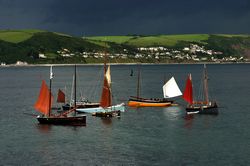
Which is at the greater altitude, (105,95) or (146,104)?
(105,95)

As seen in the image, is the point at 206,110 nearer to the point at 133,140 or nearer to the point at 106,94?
the point at 106,94

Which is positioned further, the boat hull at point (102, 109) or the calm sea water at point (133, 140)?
the boat hull at point (102, 109)

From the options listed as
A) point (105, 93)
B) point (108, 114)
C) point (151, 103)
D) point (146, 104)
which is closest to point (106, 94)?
point (105, 93)

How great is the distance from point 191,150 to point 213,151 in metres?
3.18

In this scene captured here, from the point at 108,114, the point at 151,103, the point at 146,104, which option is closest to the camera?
the point at 108,114

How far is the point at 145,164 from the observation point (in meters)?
67.1

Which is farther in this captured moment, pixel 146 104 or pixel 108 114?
pixel 146 104

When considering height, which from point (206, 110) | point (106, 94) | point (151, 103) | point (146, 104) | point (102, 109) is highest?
point (106, 94)

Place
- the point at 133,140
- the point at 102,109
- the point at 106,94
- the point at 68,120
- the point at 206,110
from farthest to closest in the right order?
1. the point at 206,110
2. the point at 102,109
3. the point at 106,94
4. the point at 68,120
5. the point at 133,140

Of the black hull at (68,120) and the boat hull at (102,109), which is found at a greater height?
the boat hull at (102,109)

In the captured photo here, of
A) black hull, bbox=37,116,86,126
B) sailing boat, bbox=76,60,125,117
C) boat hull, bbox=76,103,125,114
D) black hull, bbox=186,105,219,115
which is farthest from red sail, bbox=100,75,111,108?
black hull, bbox=186,105,219,115

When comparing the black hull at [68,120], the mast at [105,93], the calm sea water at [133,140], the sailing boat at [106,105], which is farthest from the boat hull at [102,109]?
the black hull at [68,120]

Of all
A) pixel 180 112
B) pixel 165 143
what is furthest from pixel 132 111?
pixel 165 143

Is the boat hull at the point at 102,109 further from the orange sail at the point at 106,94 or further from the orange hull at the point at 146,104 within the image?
the orange hull at the point at 146,104
